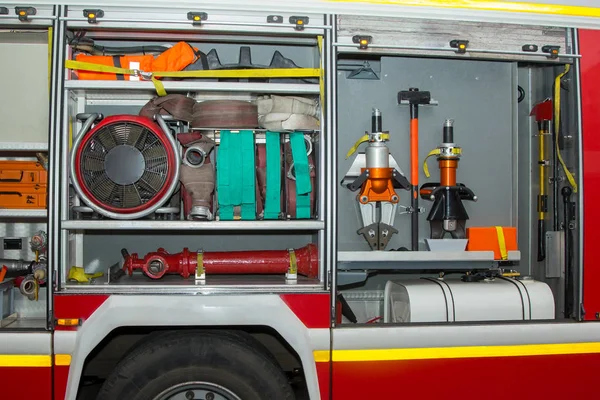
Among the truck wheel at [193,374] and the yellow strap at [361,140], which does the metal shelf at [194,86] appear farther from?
the truck wheel at [193,374]

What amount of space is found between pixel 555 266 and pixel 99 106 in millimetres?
3393

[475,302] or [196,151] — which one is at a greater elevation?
[196,151]

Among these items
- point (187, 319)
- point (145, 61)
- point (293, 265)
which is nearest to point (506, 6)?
point (293, 265)

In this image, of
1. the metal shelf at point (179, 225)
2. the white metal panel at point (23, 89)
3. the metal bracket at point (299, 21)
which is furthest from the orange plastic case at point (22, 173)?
the metal bracket at point (299, 21)

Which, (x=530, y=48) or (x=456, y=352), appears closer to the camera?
(x=456, y=352)

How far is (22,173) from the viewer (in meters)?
3.15

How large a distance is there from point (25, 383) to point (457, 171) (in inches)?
122

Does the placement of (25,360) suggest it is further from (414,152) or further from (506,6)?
(506,6)

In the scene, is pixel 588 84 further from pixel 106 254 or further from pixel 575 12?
pixel 106 254

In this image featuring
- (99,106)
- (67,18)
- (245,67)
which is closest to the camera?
(67,18)

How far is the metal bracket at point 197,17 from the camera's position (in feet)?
8.71

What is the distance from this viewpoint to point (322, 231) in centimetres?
272

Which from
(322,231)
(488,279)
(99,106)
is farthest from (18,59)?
(488,279)

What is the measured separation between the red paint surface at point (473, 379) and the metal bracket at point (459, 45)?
182 centimetres
